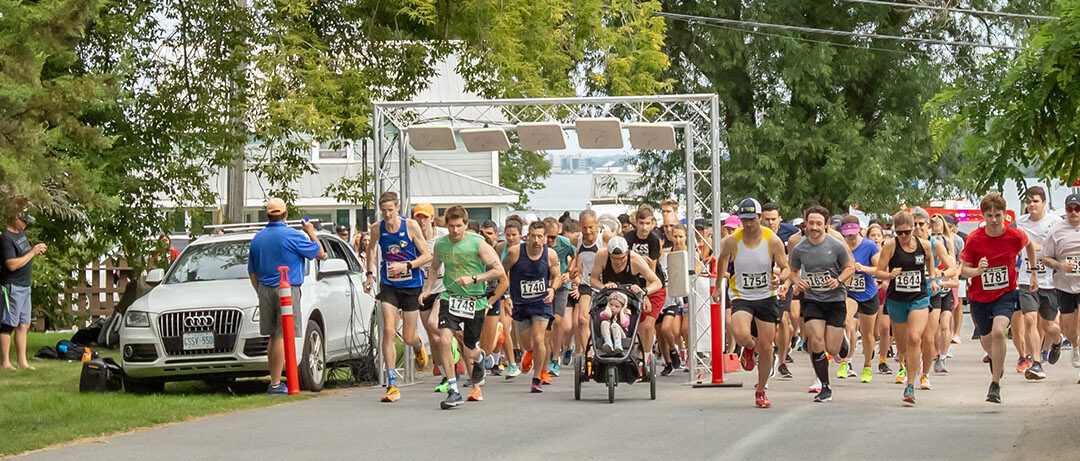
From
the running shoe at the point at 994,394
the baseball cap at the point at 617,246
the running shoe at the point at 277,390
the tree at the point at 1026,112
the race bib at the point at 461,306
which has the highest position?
the tree at the point at 1026,112

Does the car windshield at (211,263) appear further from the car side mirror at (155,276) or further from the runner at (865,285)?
the runner at (865,285)

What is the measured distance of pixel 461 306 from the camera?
15.3 metres

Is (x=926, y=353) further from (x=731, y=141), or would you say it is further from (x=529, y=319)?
(x=731, y=141)

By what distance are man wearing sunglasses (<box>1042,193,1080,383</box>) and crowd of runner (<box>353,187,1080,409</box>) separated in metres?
0.02

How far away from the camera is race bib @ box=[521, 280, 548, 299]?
1745 cm

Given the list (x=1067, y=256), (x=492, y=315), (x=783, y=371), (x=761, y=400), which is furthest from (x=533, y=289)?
(x=1067, y=256)

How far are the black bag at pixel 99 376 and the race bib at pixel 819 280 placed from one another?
23.4ft

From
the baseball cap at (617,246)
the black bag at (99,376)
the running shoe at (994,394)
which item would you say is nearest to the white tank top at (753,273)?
the baseball cap at (617,246)

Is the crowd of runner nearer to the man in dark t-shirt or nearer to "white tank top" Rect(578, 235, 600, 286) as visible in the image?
"white tank top" Rect(578, 235, 600, 286)

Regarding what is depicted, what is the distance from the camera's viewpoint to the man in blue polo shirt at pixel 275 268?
1588cm

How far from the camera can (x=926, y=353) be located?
16250 mm

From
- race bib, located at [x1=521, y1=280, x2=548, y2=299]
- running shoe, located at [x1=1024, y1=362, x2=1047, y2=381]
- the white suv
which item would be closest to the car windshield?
the white suv

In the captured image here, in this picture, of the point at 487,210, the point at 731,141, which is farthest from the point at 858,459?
the point at 487,210

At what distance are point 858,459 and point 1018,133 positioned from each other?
2527 mm
